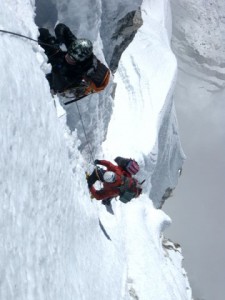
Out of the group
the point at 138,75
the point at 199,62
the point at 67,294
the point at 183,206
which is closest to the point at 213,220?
the point at 183,206

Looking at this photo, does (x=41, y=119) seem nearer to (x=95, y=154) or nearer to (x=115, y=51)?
(x=95, y=154)

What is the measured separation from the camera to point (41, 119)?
7.80 m

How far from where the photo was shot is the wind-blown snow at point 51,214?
5.75 metres

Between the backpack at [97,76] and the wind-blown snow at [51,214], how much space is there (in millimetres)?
1034

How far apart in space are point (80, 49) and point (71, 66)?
0.54 m

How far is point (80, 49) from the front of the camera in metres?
9.09

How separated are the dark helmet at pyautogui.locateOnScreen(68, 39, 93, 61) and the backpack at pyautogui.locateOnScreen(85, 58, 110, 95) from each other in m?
0.44

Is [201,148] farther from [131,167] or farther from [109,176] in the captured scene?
[109,176]

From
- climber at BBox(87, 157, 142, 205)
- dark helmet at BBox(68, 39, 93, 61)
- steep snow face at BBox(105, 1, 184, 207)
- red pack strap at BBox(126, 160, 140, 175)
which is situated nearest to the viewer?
dark helmet at BBox(68, 39, 93, 61)

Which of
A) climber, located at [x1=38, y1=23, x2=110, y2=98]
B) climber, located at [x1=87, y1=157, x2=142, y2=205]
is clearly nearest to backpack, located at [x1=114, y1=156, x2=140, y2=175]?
climber, located at [x1=87, y1=157, x2=142, y2=205]

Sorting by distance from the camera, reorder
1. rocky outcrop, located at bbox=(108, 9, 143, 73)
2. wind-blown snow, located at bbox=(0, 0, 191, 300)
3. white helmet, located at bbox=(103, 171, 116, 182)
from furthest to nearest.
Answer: rocky outcrop, located at bbox=(108, 9, 143, 73) → white helmet, located at bbox=(103, 171, 116, 182) → wind-blown snow, located at bbox=(0, 0, 191, 300)

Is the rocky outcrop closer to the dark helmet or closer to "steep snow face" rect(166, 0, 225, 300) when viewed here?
the dark helmet

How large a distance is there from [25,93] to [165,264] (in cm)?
1313

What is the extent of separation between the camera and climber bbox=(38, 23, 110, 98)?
927 centimetres
